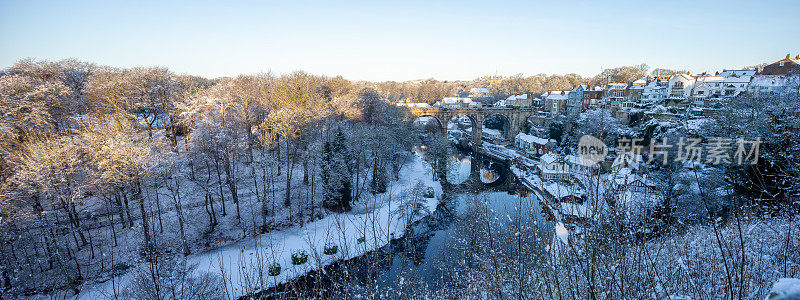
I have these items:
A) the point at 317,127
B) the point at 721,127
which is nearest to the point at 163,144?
the point at 317,127

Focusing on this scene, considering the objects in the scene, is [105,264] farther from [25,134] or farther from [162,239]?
[25,134]

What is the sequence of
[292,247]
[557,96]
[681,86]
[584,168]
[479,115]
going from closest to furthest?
[584,168] → [292,247] → [681,86] → [479,115] → [557,96]

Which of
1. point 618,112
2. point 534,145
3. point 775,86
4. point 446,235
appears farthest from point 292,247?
point 618,112

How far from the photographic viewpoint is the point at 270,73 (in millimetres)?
32031

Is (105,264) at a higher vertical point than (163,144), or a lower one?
lower

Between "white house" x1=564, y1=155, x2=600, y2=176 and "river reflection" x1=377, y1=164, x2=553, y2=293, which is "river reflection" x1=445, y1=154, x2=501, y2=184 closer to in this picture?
"river reflection" x1=377, y1=164, x2=553, y2=293

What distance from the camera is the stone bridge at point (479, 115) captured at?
130ft

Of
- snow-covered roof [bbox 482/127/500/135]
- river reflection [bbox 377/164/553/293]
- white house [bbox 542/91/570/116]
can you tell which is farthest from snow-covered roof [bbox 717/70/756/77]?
river reflection [bbox 377/164/553/293]

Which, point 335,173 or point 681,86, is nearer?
point 335,173

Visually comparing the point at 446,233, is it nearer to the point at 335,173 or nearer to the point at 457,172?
the point at 335,173

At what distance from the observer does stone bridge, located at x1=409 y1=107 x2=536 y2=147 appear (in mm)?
39656

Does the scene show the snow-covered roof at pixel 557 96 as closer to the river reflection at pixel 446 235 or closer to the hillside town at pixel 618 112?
the hillside town at pixel 618 112

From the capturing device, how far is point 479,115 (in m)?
40.6

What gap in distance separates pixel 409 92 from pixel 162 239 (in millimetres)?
60626
